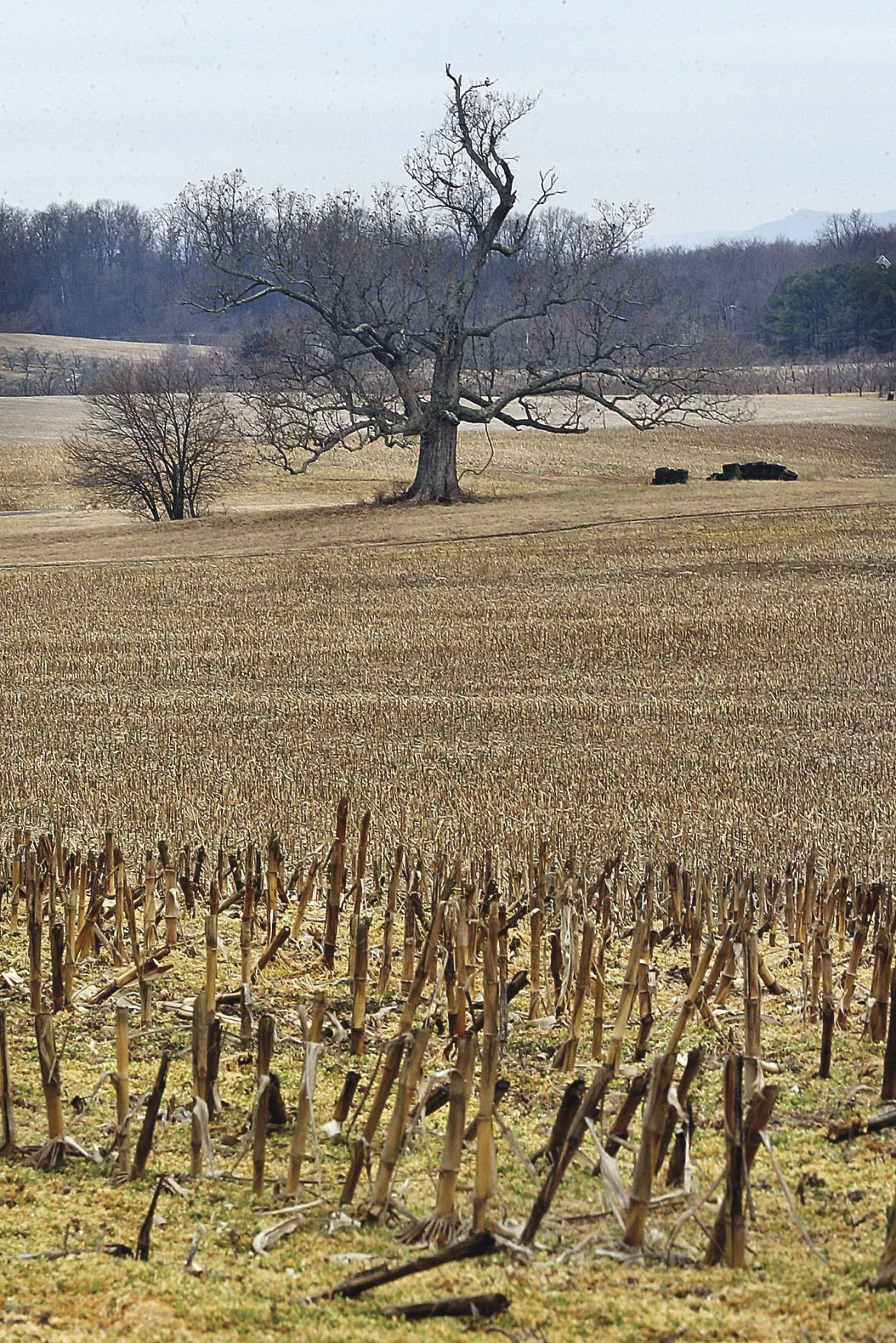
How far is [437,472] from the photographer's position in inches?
1486

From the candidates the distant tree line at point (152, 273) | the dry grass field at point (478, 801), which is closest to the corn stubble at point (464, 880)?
the dry grass field at point (478, 801)

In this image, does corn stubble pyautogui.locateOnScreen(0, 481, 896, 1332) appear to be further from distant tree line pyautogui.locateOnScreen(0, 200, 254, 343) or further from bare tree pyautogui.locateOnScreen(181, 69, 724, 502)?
distant tree line pyautogui.locateOnScreen(0, 200, 254, 343)

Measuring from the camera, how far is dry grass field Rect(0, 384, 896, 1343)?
3.10m

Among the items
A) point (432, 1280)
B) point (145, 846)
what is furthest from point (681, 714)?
point (432, 1280)

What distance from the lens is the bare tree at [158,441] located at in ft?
127

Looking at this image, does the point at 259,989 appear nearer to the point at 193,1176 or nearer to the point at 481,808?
the point at 193,1176

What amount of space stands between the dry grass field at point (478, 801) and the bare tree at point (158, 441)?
5.40 meters

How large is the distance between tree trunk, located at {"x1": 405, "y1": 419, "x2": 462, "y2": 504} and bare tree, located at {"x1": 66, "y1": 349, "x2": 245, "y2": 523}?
16.8 ft

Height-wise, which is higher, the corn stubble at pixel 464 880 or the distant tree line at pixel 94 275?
the distant tree line at pixel 94 275

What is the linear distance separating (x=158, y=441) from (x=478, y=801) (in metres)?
30.6

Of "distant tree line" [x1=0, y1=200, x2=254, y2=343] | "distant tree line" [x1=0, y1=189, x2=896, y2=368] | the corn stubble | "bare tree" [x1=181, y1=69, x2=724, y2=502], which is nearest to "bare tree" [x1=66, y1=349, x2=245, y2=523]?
"bare tree" [x1=181, y1=69, x2=724, y2=502]

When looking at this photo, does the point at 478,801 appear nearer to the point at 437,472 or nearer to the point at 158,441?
the point at 437,472

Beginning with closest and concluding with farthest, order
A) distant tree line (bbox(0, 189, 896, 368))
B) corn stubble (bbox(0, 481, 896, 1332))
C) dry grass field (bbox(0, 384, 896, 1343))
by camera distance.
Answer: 1. dry grass field (bbox(0, 384, 896, 1343))
2. corn stubble (bbox(0, 481, 896, 1332))
3. distant tree line (bbox(0, 189, 896, 368))

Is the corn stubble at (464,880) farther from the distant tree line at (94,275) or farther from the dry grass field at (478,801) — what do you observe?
the distant tree line at (94,275)
